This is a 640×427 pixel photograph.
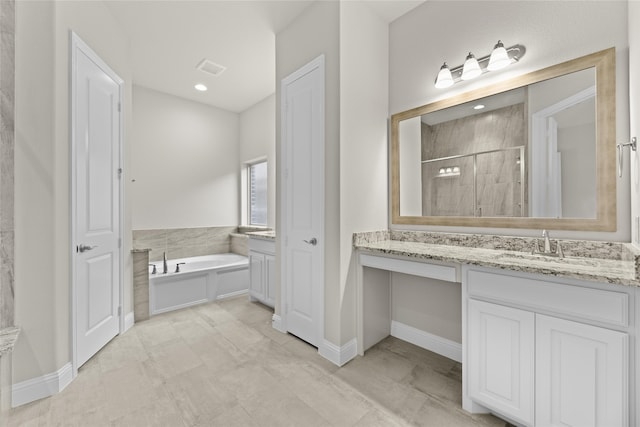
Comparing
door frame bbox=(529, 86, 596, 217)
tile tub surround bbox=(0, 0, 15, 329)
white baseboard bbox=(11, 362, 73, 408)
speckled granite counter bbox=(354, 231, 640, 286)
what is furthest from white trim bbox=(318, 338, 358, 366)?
tile tub surround bbox=(0, 0, 15, 329)

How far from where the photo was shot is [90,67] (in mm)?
2129

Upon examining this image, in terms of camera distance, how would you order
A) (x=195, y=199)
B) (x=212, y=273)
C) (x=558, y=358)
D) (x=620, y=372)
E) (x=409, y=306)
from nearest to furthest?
(x=620, y=372) < (x=558, y=358) < (x=409, y=306) < (x=212, y=273) < (x=195, y=199)

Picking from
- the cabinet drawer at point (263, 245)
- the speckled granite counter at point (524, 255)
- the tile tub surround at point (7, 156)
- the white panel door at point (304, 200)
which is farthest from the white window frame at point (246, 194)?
the tile tub surround at point (7, 156)

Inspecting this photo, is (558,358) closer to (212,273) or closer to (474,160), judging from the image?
(474,160)

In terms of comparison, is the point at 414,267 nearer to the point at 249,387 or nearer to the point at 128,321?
the point at 249,387

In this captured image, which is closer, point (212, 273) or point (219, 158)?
point (212, 273)

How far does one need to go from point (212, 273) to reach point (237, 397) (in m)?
1.99

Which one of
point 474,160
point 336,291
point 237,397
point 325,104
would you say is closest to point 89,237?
point 237,397

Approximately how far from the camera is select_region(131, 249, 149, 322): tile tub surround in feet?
9.27

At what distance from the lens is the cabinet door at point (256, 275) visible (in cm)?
325

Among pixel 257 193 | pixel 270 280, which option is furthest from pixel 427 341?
pixel 257 193

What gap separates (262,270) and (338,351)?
1.48 metres

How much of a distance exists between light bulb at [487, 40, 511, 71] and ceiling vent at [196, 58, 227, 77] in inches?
116

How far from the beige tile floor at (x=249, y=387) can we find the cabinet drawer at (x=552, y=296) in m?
0.73
